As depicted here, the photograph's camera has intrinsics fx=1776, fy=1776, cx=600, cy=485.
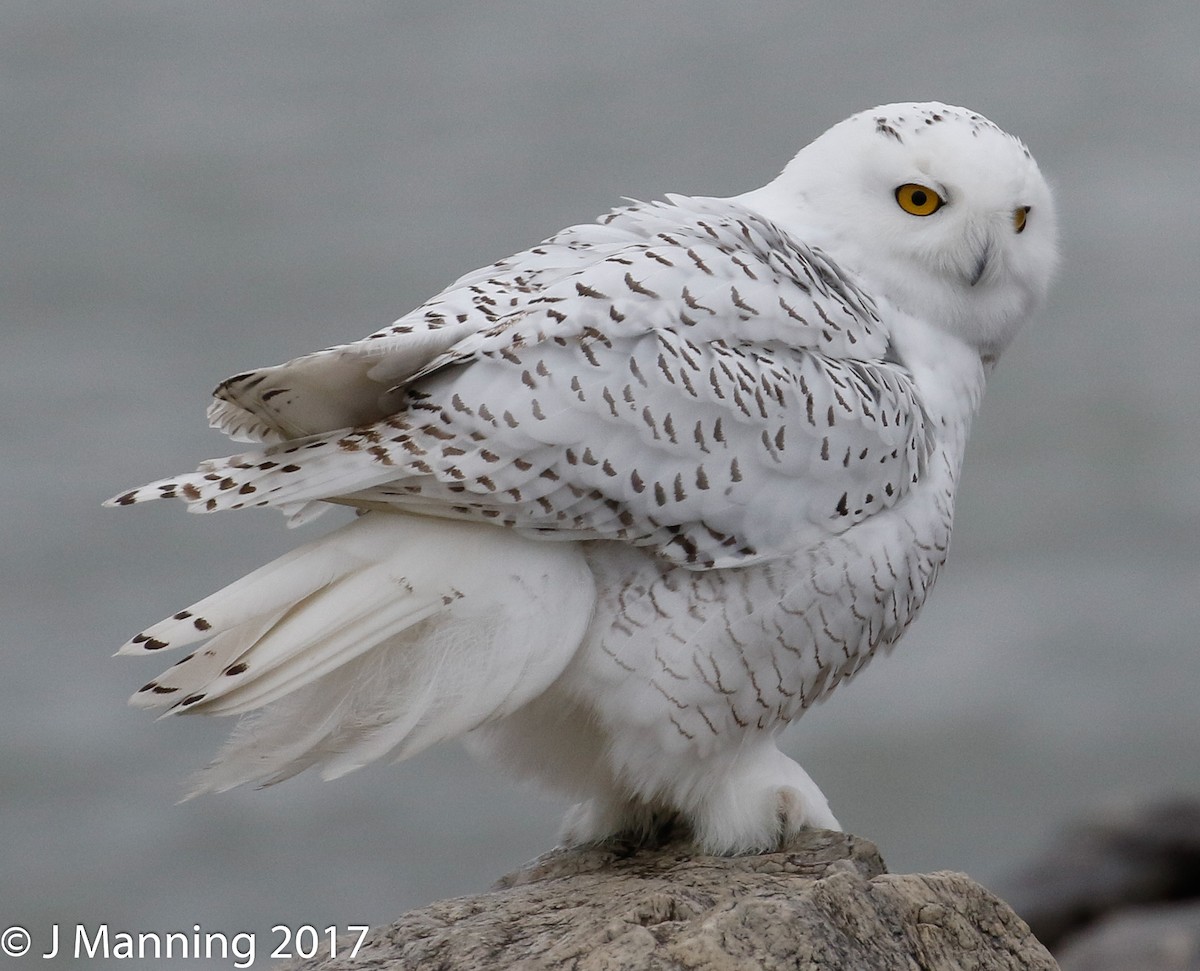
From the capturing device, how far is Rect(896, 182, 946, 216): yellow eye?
3.82 meters

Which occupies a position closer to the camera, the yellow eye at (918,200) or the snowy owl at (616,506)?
the snowy owl at (616,506)

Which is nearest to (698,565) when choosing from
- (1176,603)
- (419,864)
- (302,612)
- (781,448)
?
(781,448)

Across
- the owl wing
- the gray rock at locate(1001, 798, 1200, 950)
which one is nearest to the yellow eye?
the owl wing

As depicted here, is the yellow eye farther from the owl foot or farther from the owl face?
the owl foot

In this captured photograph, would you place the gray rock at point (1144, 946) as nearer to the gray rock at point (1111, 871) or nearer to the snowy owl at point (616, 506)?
the gray rock at point (1111, 871)

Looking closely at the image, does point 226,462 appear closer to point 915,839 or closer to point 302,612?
point 302,612

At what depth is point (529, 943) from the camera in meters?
3.15

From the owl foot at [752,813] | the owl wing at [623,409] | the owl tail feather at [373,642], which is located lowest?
the owl foot at [752,813]

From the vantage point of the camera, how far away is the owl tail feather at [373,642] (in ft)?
10.3

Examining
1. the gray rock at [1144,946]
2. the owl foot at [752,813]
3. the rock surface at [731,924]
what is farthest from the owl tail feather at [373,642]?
the gray rock at [1144,946]

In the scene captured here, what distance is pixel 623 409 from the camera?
10.7ft

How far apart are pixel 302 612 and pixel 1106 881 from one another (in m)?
4.10

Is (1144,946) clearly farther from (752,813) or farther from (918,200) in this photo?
(918,200)

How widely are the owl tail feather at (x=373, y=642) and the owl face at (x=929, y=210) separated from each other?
3.47ft
